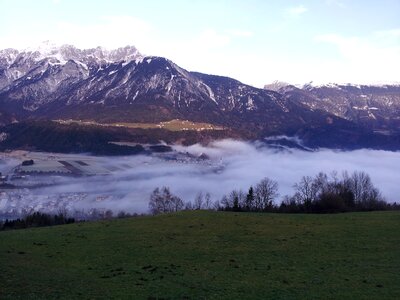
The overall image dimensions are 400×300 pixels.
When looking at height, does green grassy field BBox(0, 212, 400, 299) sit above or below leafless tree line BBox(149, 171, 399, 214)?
below

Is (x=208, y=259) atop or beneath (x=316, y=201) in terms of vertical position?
beneath

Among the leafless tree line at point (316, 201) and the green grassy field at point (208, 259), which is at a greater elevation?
the leafless tree line at point (316, 201)

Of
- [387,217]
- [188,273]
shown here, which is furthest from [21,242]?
[387,217]

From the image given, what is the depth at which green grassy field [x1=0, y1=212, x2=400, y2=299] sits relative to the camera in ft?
87.4

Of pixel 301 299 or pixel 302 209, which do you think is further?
pixel 302 209

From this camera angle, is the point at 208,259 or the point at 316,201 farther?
the point at 316,201

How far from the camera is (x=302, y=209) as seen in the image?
250 feet

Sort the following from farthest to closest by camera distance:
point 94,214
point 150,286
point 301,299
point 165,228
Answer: point 94,214 → point 165,228 → point 150,286 → point 301,299

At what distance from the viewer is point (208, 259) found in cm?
3572

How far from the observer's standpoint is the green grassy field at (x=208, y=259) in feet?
87.4

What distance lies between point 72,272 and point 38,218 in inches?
1927

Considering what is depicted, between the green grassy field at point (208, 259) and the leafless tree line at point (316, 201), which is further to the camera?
the leafless tree line at point (316, 201)

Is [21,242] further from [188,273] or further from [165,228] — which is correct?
[188,273]

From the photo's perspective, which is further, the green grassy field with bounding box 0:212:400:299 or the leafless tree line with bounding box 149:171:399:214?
the leafless tree line with bounding box 149:171:399:214
